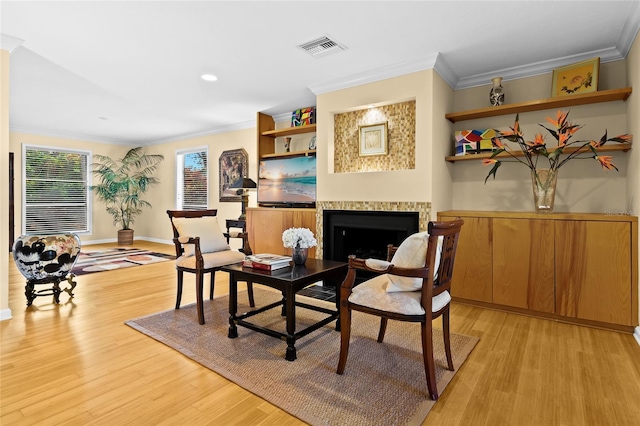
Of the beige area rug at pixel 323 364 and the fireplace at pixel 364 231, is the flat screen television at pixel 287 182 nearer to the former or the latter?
the fireplace at pixel 364 231

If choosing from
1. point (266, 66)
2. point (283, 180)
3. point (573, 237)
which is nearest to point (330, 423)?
point (573, 237)

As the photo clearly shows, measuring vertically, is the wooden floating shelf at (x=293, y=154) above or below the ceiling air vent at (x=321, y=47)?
below

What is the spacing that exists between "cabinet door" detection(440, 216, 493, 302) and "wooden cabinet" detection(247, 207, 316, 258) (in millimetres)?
1743

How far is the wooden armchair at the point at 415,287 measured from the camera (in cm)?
184

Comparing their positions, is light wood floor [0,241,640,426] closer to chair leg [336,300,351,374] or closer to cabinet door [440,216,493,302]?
cabinet door [440,216,493,302]

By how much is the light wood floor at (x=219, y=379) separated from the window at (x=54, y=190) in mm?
5080

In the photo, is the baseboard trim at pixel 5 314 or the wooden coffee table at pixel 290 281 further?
the baseboard trim at pixel 5 314

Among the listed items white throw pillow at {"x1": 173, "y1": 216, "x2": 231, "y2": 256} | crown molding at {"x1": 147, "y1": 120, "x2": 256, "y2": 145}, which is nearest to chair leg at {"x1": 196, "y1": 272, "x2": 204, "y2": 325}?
white throw pillow at {"x1": 173, "y1": 216, "x2": 231, "y2": 256}

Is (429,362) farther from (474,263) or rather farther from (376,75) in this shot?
(376,75)

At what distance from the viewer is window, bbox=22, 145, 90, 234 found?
22.9ft

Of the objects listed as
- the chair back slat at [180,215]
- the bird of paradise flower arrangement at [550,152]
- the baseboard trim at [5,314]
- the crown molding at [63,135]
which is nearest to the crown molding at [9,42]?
the chair back slat at [180,215]

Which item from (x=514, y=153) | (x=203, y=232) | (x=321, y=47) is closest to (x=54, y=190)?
(x=203, y=232)

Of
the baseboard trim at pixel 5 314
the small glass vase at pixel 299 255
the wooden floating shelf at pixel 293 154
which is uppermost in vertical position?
the wooden floating shelf at pixel 293 154

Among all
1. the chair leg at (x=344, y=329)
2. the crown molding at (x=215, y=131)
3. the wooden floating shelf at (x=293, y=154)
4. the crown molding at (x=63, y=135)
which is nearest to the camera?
the chair leg at (x=344, y=329)
